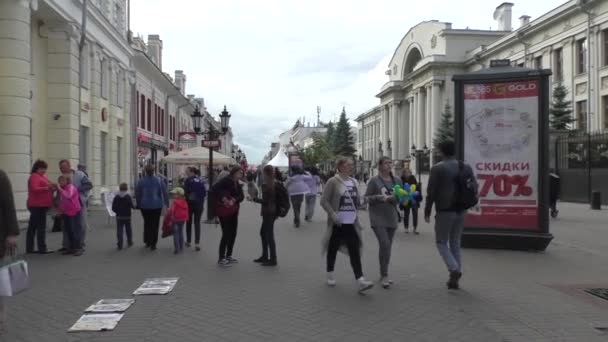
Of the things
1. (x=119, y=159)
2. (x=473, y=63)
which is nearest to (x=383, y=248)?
(x=119, y=159)

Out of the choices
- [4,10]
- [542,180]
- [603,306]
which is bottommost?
[603,306]

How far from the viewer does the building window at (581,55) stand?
40219 millimetres

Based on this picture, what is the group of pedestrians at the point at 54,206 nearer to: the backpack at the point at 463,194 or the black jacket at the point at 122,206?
the black jacket at the point at 122,206

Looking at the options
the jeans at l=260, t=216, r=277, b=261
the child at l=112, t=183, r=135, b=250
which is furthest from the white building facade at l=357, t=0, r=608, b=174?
the child at l=112, t=183, r=135, b=250

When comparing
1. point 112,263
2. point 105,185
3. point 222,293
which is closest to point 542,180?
point 222,293

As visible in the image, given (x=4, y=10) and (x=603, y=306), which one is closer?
(x=603, y=306)

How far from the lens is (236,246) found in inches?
492

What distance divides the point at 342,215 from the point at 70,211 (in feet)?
17.6

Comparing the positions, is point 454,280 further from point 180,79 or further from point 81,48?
point 180,79

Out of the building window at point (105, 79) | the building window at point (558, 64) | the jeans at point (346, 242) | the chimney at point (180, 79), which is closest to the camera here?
the jeans at point (346, 242)

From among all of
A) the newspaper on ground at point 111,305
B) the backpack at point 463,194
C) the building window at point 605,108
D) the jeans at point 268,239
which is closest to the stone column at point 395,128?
the building window at point 605,108

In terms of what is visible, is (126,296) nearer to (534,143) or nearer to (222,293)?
(222,293)

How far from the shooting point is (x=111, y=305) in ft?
23.0

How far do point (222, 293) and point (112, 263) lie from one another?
3.22 meters
